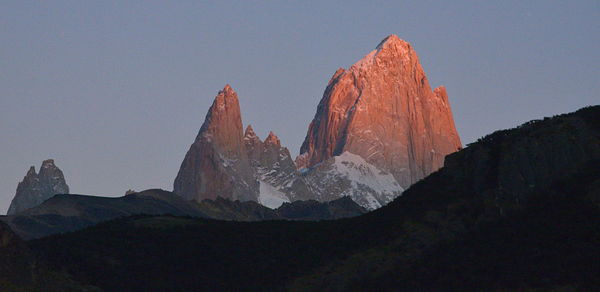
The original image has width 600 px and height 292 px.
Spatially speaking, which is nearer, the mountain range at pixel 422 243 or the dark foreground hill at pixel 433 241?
the mountain range at pixel 422 243

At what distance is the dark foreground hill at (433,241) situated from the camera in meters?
146

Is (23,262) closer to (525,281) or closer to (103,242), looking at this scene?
(103,242)

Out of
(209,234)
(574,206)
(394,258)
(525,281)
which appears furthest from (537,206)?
(209,234)

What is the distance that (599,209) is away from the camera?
15150 centimetres

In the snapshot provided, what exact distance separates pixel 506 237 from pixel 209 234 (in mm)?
51247

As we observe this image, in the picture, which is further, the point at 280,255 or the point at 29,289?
the point at 280,255

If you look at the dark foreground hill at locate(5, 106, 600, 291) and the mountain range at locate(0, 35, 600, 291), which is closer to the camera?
the mountain range at locate(0, 35, 600, 291)

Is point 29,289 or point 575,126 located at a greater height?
point 575,126

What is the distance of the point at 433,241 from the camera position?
538 ft

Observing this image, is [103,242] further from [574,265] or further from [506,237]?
[574,265]

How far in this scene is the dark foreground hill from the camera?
146m

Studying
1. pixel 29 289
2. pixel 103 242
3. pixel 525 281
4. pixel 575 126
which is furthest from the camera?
pixel 103 242

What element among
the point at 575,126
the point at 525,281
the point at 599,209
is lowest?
the point at 525,281

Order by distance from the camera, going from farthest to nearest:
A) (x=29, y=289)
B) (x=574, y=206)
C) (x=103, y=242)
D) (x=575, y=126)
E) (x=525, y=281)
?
(x=103, y=242) → (x=575, y=126) → (x=574, y=206) → (x=29, y=289) → (x=525, y=281)
